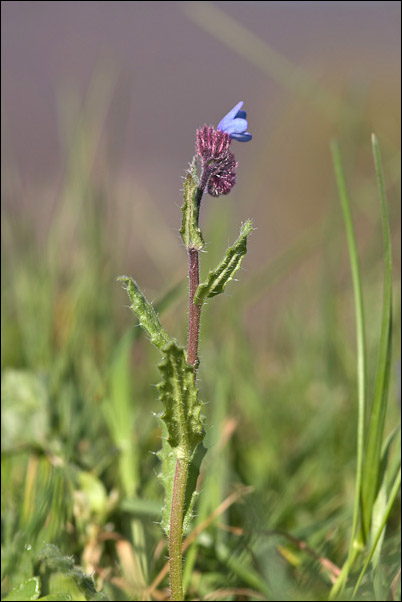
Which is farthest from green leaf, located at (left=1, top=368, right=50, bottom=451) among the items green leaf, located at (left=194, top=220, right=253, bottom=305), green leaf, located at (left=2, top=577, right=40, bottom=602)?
green leaf, located at (left=194, top=220, right=253, bottom=305)

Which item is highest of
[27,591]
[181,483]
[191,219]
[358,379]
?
[191,219]

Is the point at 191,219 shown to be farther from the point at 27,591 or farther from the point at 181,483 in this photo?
the point at 27,591

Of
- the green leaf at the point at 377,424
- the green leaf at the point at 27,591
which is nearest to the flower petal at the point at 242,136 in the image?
the green leaf at the point at 377,424

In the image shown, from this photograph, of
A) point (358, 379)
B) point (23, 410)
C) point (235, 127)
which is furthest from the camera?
point (23, 410)

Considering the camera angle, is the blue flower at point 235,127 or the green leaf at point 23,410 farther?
the green leaf at point 23,410

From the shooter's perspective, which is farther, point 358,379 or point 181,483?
point 358,379

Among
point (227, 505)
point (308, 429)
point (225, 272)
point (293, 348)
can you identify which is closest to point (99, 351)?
point (293, 348)

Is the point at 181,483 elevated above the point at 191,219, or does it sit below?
below

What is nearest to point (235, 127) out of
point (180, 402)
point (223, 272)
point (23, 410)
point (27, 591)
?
point (223, 272)

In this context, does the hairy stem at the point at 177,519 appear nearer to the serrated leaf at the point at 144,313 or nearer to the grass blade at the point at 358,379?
the serrated leaf at the point at 144,313
